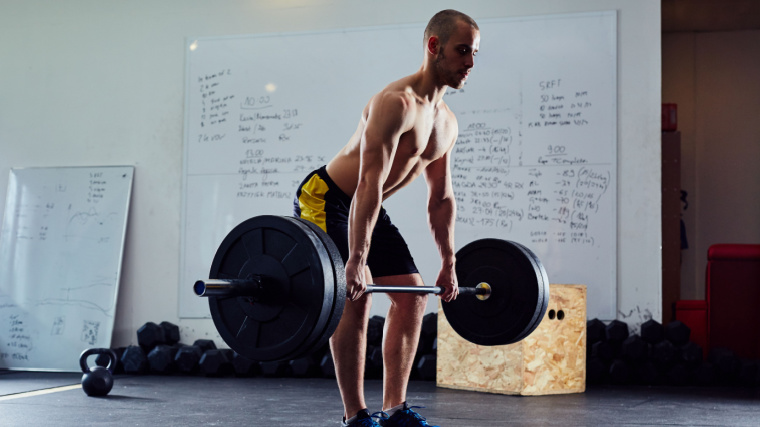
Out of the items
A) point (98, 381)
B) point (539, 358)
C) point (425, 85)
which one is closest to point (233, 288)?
point (425, 85)

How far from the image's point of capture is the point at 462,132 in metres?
4.55

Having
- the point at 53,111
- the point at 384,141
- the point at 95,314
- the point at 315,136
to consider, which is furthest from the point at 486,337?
the point at 53,111

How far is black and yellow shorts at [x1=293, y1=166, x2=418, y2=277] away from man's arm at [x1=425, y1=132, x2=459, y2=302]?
0.15m

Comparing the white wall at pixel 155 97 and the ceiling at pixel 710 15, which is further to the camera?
the ceiling at pixel 710 15

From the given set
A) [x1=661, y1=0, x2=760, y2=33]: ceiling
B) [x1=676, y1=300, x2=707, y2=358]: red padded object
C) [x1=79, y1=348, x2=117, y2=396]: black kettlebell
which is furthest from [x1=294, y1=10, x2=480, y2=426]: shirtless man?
[x1=661, y1=0, x2=760, y2=33]: ceiling

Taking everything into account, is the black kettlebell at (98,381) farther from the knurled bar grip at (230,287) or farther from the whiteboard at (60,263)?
the knurled bar grip at (230,287)

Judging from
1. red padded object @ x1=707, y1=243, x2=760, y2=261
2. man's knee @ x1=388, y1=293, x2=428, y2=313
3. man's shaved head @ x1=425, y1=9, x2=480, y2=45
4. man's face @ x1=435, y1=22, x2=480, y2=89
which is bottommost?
man's knee @ x1=388, y1=293, x2=428, y2=313

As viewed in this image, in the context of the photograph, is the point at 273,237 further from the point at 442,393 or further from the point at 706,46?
the point at 706,46

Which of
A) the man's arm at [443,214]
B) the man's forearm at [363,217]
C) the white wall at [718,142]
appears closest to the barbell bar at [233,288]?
the man's forearm at [363,217]

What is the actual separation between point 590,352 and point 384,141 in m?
2.56

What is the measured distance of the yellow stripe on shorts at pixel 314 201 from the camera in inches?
94.7

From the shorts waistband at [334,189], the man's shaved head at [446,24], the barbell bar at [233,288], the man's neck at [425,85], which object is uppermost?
the man's shaved head at [446,24]

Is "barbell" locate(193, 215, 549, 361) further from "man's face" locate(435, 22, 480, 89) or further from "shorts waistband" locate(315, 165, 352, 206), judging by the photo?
"man's face" locate(435, 22, 480, 89)

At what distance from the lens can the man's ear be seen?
2297 millimetres
